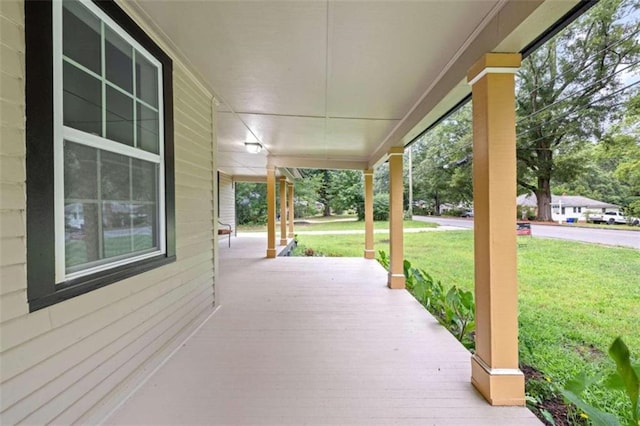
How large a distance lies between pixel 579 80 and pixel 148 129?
4.73m

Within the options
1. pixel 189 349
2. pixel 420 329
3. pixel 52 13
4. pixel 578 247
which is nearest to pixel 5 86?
pixel 52 13

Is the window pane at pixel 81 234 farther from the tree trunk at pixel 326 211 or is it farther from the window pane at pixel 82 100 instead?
the tree trunk at pixel 326 211

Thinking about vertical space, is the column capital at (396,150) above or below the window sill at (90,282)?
above

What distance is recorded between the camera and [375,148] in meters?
5.43

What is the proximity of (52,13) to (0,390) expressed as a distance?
171cm

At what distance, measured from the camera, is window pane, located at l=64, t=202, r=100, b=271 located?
1408 millimetres

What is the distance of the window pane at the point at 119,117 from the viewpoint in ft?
5.64

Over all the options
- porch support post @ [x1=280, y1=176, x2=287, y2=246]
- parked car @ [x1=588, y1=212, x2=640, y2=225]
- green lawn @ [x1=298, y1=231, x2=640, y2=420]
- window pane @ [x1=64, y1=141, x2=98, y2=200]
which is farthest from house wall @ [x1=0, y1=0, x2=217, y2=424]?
parked car @ [x1=588, y1=212, x2=640, y2=225]

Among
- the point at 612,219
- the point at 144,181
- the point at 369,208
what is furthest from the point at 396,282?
the point at 612,219

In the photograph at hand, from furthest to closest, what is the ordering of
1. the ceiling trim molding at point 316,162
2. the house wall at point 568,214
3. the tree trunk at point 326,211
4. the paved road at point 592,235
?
the tree trunk at point 326,211, the house wall at point 568,214, the ceiling trim molding at point 316,162, the paved road at point 592,235

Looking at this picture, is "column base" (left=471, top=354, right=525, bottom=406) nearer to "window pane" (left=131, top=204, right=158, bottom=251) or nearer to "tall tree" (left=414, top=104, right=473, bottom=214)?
"window pane" (left=131, top=204, right=158, bottom=251)

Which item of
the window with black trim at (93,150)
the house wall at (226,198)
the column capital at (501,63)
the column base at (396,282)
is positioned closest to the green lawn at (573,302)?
the column base at (396,282)

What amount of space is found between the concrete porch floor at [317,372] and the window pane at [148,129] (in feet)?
5.78

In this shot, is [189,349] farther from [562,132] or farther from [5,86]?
[562,132]
